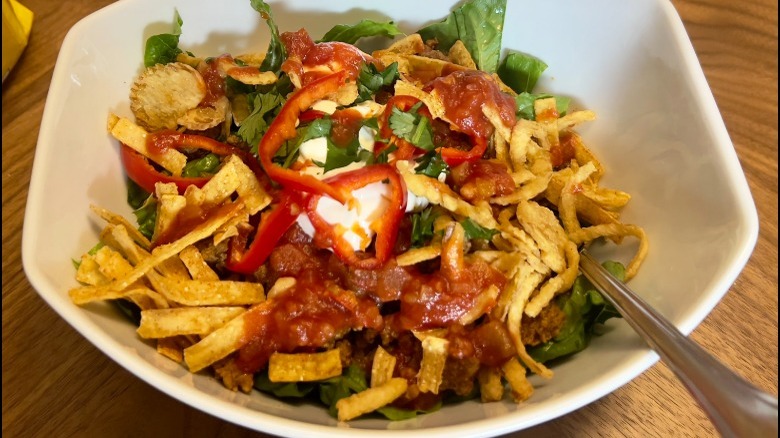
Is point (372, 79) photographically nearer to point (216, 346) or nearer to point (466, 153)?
point (466, 153)

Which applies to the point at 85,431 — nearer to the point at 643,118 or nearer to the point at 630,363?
the point at 630,363

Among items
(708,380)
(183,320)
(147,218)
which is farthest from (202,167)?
(708,380)

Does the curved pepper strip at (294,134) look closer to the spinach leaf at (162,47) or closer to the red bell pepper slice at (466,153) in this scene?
the red bell pepper slice at (466,153)

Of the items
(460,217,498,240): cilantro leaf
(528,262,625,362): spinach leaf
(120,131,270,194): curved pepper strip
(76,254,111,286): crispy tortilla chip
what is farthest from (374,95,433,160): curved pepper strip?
(76,254,111,286): crispy tortilla chip

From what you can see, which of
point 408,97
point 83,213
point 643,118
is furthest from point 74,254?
point 643,118

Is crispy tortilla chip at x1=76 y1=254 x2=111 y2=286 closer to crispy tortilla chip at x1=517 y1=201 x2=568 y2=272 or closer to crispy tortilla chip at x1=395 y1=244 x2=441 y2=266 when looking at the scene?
crispy tortilla chip at x1=395 y1=244 x2=441 y2=266
